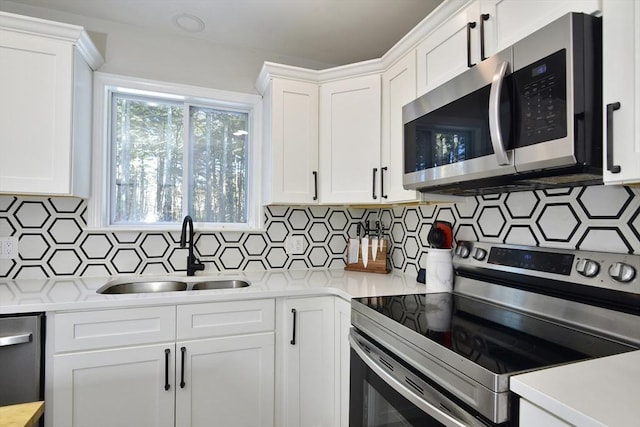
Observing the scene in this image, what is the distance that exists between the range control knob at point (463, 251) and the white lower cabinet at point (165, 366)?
3.19 feet

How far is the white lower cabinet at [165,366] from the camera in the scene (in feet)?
4.75

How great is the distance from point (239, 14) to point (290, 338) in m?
1.84

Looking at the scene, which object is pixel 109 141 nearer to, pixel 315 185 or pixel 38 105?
pixel 38 105

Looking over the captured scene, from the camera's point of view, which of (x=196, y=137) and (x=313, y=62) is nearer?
(x=196, y=137)

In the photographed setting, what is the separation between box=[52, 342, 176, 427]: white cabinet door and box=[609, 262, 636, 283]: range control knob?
Result: 5.64 ft

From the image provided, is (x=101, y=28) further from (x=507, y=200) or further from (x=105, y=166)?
(x=507, y=200)

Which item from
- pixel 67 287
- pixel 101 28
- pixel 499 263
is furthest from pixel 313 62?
pixel 67 287

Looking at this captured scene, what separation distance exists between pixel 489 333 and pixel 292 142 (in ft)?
4.94

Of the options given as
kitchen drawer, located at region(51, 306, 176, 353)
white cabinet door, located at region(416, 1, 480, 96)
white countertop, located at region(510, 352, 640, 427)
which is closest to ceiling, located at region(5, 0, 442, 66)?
white cabinet door, located at region(416, 1, 480, 96)

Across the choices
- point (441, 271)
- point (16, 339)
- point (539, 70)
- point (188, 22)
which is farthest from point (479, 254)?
point (188, 22)

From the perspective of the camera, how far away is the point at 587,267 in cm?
112

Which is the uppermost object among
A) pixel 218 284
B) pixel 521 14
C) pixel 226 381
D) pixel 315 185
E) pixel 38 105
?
pixel 521 14

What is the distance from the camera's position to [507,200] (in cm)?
154

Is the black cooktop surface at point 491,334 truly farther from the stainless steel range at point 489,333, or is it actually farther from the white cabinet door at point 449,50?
the white cabinet door at point 449,50
